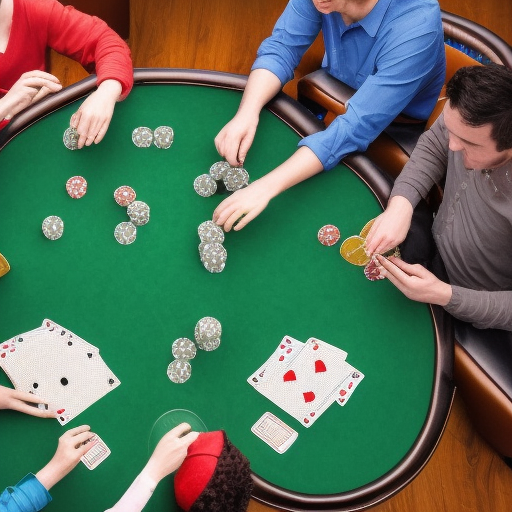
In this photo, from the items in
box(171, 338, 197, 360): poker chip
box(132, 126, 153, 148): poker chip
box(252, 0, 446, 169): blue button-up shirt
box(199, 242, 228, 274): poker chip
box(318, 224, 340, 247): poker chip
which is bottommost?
box(171, 338, 197, 360): poker chip

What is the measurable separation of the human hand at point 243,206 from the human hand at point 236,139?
135 millimetres

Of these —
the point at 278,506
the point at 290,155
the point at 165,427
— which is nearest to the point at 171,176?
the point at 290,155

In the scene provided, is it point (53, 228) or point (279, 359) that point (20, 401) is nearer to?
point (53, 228)

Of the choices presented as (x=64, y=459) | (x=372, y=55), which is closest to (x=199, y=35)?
(x=372, y=55)

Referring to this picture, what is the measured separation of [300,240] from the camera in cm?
175

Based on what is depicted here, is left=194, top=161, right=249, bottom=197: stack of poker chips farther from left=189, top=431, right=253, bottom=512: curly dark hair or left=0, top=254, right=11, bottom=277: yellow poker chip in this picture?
left=189, top=431, right=253, bottom=512: curly dark hair

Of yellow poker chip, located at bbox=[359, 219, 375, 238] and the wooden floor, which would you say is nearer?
yellow poker chip, located at bbox=[359, 219, 375, 238]

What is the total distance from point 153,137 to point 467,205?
41.8 inches

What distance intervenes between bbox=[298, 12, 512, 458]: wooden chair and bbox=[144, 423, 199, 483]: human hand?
0.89 meters

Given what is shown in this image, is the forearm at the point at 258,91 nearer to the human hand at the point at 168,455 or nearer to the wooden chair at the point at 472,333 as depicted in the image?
the wooden chair at the point at 472,333

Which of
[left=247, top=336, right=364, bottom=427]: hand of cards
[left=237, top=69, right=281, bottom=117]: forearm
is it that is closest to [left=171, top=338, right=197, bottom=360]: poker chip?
[left=247, top=336, right=364, bottom=427]: hand of cards

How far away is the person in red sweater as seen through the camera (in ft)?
6.06

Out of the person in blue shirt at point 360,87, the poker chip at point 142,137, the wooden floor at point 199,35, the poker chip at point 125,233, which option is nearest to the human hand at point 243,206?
the person in blue shirt at point 360,87

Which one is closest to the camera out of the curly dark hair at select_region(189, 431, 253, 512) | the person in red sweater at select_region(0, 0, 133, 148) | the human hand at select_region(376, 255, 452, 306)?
the curly dark hair at select_region(189, 431, 253, 512)
